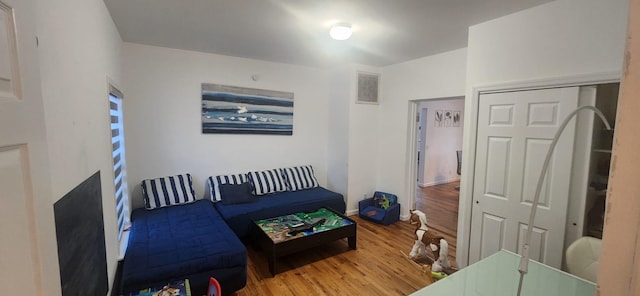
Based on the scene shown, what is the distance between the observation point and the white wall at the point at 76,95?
1.07 metres

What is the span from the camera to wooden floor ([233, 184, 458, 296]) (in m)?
2.49

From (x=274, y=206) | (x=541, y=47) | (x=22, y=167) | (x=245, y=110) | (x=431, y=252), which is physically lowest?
(x=431, y=252)

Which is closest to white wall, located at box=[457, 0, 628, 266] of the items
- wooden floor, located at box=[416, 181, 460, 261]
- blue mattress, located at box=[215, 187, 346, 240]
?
wooden floor, located at box=[416, 181, 460, 261]

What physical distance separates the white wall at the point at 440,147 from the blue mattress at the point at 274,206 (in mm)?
3423

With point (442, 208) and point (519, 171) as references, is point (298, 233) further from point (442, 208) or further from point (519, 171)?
point (442, 208)

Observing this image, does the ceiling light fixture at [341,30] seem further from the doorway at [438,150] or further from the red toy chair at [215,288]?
the doorway at [438,150]

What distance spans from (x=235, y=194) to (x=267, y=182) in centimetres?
63

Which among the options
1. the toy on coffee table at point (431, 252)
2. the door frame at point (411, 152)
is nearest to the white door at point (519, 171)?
the toy on coffee table at point (431, 252)

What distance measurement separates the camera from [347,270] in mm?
2818

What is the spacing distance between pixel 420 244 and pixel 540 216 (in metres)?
1.07

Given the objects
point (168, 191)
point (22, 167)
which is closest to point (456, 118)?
point (168, 191)

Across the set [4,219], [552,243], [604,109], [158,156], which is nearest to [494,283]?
[552,243]

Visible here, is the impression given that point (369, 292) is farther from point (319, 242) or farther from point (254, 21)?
point (254, 21)

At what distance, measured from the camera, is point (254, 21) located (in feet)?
8.26
